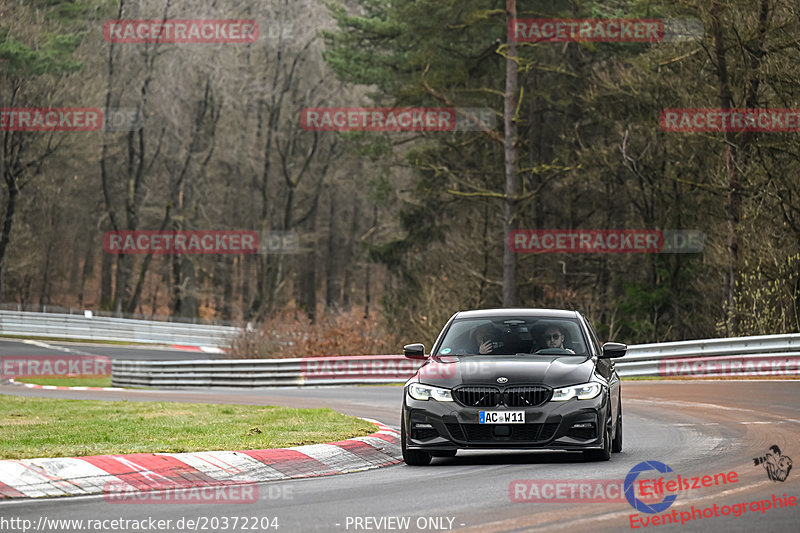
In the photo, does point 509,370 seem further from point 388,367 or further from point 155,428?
point 388,367

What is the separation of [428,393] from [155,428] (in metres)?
5.58

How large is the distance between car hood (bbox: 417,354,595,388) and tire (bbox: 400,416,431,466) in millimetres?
574

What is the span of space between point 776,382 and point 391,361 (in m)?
12.1

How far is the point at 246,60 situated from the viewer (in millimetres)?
63969

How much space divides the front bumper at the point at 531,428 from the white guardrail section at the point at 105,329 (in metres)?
46.6

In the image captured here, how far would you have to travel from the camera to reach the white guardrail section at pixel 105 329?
190 ft

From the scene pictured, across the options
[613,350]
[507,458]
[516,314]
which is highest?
[516,314]

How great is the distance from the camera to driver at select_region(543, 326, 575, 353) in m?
13.0

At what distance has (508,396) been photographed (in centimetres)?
1169

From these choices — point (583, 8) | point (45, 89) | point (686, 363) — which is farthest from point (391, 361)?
point (45, 89)
